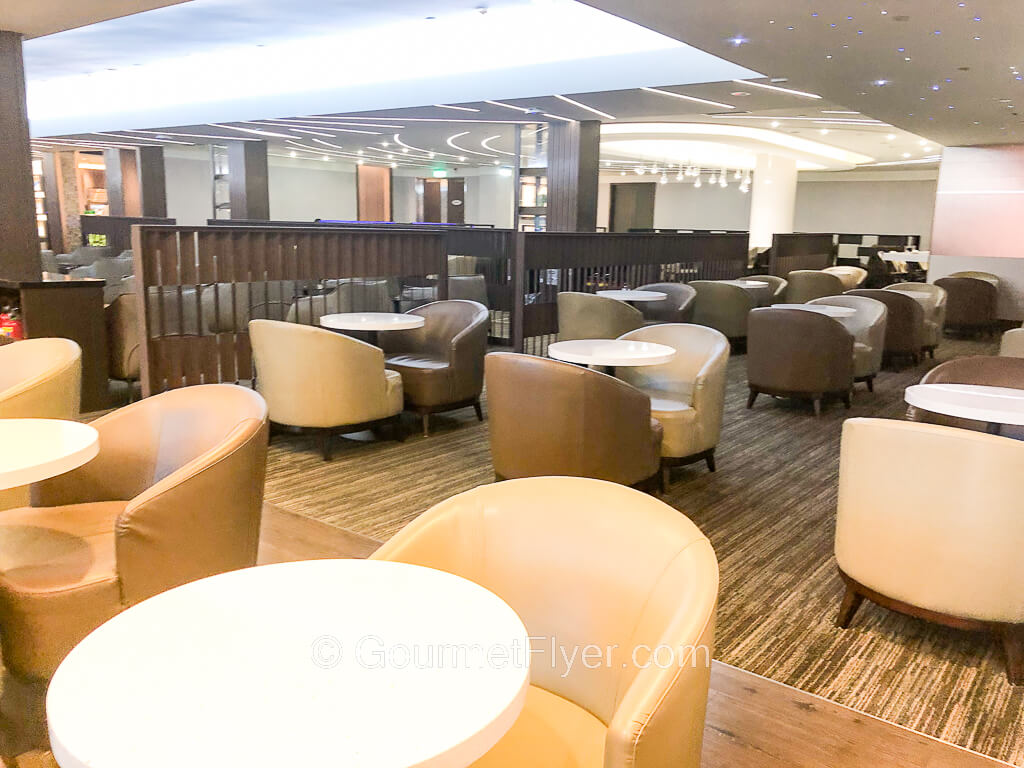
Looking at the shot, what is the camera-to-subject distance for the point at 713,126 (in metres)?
13.1

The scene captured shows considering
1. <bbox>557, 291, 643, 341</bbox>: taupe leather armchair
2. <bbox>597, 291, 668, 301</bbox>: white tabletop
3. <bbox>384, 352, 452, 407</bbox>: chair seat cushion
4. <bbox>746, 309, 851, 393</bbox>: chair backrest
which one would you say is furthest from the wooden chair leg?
<bbox>597, 291, 668, 301</bbox>: white tabletop

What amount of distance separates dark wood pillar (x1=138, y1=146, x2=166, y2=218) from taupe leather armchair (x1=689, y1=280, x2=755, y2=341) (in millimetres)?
12250

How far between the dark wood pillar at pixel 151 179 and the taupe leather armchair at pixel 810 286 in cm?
1266

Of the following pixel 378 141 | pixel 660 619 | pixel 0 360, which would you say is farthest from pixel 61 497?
pixel 378 141

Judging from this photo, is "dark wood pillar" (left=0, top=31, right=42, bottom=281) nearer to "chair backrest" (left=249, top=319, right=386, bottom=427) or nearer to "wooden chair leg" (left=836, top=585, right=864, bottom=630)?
"chair backrest" (left=249, top=319, right=386, bottom=427)

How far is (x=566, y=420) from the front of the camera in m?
3.73

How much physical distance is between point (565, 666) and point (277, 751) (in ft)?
2.53

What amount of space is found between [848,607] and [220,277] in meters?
4.33

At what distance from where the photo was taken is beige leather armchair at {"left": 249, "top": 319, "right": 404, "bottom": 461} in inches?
185

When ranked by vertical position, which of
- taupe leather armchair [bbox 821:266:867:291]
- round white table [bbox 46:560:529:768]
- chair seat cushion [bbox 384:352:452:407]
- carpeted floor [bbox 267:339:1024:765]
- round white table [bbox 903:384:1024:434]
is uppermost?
round white table [bbox 46:560:529:768]

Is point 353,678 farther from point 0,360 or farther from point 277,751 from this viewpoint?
point 0,360

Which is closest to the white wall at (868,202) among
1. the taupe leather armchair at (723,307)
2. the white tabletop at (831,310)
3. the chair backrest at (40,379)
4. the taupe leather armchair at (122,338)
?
the taupe leather armchair at (723,307)

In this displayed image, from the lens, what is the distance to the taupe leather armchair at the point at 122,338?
6.11 m

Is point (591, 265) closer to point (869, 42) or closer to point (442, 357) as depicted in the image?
point (442, 357)
